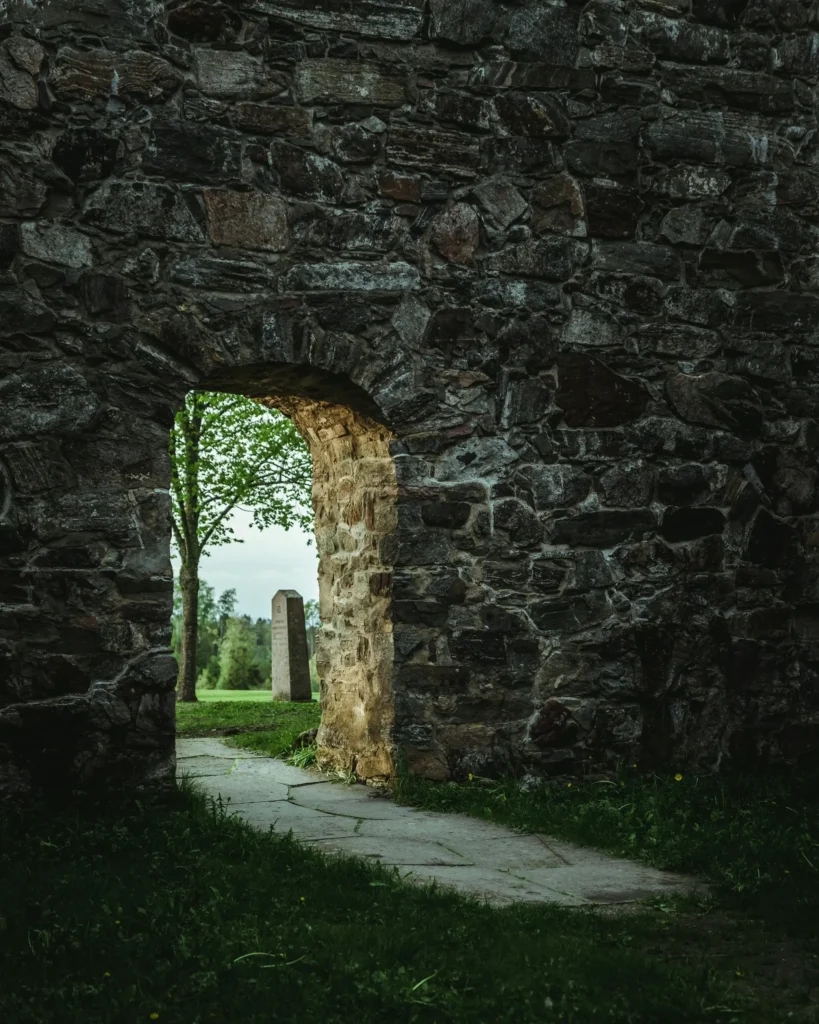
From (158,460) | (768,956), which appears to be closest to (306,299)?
(158,460)

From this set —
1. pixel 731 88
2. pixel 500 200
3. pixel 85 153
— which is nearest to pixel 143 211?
pixel 85 153

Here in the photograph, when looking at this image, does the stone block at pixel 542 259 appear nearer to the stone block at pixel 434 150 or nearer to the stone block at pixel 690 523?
the stone block at pixel 434 150

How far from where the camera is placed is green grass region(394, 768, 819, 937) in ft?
13.5

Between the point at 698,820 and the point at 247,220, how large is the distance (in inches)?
146

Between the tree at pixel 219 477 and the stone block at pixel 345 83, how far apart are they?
831 centimetres

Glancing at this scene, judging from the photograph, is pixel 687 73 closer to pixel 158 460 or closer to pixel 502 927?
pixel 158 460

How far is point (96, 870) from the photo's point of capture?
408 centimetres

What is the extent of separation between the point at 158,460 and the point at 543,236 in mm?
2470

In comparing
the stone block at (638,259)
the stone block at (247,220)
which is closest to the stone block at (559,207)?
the stone block at (638,259)

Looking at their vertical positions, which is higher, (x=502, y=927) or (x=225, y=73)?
(x=225, y=73)

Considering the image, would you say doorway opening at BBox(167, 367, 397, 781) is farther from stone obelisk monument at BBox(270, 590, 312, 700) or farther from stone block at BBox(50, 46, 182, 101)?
stone obelisk monument at BBox(270, 590, 312, 700)

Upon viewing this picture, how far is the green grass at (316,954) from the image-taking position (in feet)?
9.46

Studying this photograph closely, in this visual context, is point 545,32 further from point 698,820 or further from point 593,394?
point 698,820

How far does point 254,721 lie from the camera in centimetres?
1017
